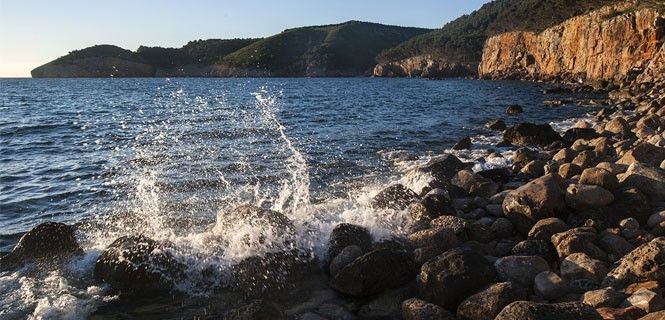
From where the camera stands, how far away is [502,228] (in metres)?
9.88

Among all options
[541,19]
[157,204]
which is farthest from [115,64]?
[157,204]

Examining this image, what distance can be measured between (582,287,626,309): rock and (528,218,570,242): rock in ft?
7.31

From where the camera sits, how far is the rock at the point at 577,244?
26.7ft

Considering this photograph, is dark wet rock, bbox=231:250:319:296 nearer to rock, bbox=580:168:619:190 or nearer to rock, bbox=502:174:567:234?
rock, bbox=502:174:567:234

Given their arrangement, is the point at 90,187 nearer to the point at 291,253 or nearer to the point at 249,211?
the point at 249,211

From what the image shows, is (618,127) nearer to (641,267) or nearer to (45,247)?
(641,267)

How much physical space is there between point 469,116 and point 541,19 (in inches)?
2872

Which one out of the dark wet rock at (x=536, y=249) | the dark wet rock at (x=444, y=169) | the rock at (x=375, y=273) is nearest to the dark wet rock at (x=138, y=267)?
the rock at (x=375, y=273)

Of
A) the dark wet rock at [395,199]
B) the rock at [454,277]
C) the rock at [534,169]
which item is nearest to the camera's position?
the rock at [454,277]

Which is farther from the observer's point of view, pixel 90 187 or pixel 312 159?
pixel 312 159

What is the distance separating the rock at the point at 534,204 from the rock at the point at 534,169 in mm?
4231

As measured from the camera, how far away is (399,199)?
37.5 feet

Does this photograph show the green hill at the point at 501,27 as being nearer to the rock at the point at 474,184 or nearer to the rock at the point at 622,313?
the rock at the point at 474,184

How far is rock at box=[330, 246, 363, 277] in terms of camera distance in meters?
8.77
